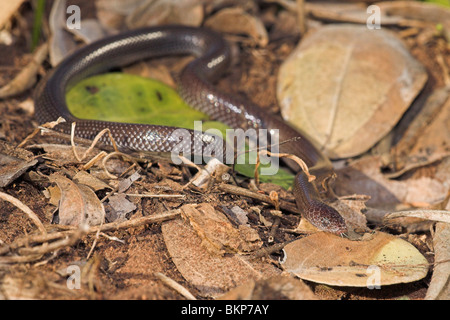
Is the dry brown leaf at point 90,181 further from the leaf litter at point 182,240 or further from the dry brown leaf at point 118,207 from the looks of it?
the dry brown leaf at point 118,207

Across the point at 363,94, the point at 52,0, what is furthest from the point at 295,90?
the point at 52,0

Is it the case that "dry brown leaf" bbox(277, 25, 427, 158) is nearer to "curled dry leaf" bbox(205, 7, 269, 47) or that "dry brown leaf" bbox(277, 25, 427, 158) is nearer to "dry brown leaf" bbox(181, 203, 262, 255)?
"curled dry leaf" bbox(205, 7, 269, 47)

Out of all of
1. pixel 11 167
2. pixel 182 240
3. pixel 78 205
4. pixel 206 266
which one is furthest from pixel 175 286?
pixel 11 167

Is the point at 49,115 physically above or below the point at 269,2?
below

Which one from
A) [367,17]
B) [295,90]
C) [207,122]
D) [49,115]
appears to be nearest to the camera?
[49,115]

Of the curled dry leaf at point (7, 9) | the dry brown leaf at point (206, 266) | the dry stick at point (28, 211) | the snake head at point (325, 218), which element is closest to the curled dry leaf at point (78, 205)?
the dry stick at point (28, 211)

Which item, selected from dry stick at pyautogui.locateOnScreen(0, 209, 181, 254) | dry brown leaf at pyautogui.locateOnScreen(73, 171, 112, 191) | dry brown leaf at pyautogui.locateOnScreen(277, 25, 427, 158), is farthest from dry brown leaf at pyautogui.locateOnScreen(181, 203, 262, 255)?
dry brown leaf at pyautogui.locateOnScreen(277, 25, 427, 158)

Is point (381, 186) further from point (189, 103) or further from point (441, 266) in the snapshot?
point (189, 103)

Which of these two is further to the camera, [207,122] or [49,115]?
[207,122]
